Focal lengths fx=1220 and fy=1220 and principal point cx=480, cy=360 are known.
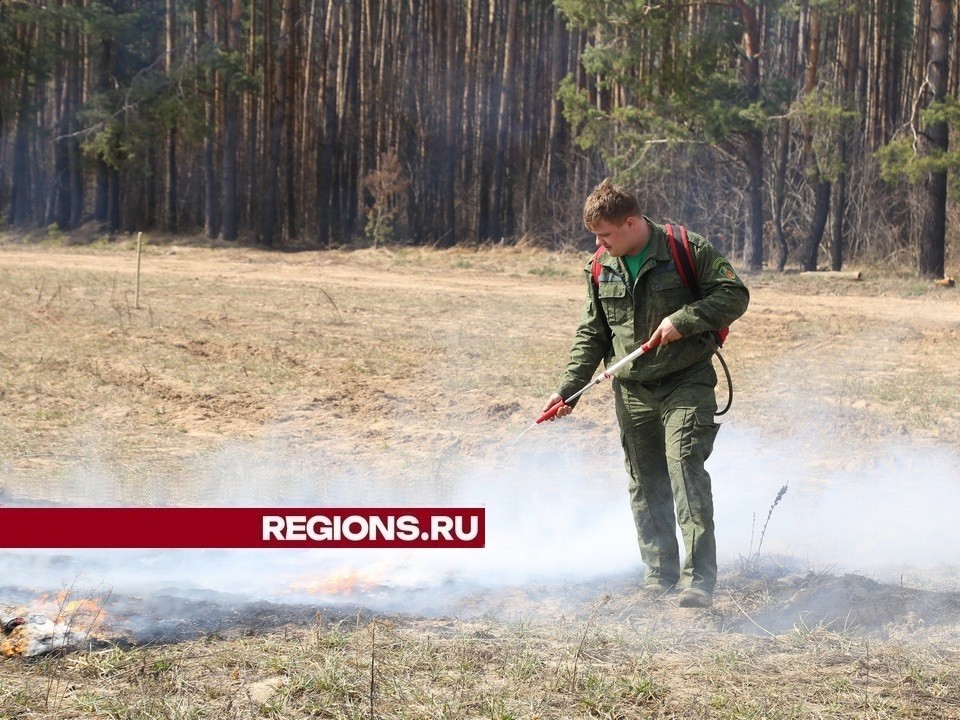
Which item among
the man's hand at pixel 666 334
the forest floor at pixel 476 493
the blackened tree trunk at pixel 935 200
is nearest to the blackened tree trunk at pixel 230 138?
the forest floor at pixel 476 493

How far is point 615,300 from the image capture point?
4.83 meters

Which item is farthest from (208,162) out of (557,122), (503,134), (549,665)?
(549,665)

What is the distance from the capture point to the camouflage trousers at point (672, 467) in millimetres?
4684

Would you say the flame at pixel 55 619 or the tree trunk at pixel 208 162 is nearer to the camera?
the flame at pixel 55 619

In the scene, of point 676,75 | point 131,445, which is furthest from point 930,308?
point 131,445

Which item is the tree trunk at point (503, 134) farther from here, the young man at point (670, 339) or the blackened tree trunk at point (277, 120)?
the young man at point (670, 339)

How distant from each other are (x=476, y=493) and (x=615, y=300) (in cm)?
298

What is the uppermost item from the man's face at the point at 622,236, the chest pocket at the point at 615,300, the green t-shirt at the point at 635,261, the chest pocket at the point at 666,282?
the man's face at the point at 622,236

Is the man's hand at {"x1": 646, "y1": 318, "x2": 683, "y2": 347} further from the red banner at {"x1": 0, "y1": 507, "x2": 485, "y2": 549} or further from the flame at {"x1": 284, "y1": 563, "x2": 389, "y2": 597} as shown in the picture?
the flame at {"x1": 284, "y1": 563, "x2": 389, "y2": 597}

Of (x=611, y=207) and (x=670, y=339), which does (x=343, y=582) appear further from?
(x=611, y=207)

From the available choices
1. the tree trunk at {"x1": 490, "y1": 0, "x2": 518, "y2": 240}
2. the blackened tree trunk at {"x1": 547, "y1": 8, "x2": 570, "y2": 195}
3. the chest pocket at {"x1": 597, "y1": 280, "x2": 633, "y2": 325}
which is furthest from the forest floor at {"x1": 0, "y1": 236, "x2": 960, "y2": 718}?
the tree trunk at {"x1": 490, "y1": 0, "x2": 518, "y2": 240}

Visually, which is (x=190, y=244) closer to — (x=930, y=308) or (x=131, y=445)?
(x=930, y=308)

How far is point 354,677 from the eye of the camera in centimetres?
388

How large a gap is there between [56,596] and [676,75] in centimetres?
1693
